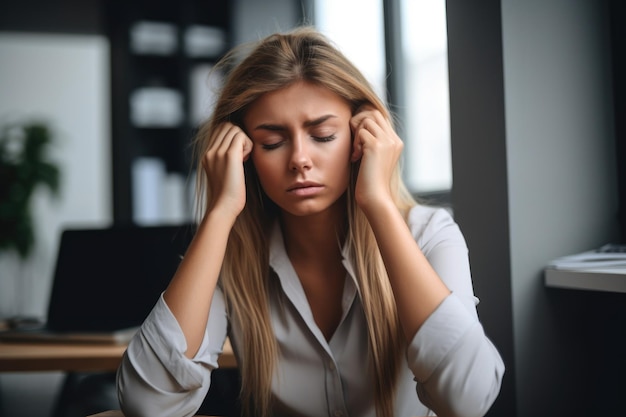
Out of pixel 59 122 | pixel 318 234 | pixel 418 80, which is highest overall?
pixel 59 122

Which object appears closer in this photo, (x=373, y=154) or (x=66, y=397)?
(x=373, y=154)

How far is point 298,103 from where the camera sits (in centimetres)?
132

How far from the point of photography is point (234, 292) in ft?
4.66

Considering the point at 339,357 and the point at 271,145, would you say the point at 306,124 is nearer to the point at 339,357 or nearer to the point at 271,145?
the point at 271,145

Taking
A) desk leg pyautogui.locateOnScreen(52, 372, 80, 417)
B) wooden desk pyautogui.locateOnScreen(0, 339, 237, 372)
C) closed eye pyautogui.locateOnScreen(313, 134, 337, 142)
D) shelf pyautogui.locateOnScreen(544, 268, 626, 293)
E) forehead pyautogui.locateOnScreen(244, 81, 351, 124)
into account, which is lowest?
desk leg pyautogui.locateOnScreen(52, 372, 80, 417)

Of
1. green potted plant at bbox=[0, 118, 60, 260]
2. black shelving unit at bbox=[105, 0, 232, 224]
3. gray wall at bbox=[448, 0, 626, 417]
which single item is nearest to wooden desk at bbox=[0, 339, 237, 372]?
gray wall at bbox=[448, 0, 626, 417]

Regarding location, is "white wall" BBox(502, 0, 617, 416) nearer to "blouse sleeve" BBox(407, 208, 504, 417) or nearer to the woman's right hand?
"blouse sleeve" BBox(407, 208, 504, 417)

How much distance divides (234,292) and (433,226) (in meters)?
0.50

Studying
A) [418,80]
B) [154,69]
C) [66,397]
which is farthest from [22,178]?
[418,80]

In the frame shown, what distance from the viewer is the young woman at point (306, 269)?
3.84 ft

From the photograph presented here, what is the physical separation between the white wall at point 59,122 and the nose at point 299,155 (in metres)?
5.12

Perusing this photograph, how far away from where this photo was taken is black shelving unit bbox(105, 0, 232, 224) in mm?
4281

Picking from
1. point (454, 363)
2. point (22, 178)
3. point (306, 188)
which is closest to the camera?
point (454, 363)

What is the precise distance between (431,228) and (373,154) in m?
0.22
